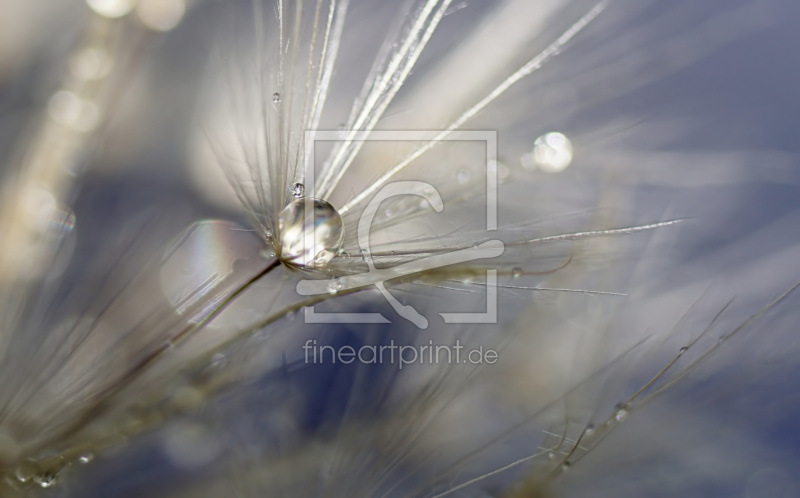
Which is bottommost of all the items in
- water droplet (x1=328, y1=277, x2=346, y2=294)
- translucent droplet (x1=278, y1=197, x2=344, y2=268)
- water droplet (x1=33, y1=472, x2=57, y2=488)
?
water droplet (x1=33, y1=472, x2=57, y2=488)

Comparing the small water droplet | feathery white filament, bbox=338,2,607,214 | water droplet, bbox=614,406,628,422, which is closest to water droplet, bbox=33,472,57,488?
the small water droplet

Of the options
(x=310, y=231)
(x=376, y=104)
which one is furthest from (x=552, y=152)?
(x=310, y=231)

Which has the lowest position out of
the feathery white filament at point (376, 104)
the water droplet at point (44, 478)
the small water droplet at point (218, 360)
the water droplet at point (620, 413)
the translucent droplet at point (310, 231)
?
the water droplet at point (44, 478)

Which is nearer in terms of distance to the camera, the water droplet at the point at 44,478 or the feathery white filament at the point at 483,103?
the water droplet at the point at 44,478

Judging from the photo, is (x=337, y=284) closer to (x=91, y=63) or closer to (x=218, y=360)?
(x=218, y=360)

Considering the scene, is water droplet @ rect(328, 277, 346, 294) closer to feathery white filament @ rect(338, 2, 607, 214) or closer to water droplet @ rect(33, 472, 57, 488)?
feathery white filament @ rect(338, 2, 607, 214)

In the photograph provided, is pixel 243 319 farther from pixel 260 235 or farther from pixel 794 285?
pixel 794 285

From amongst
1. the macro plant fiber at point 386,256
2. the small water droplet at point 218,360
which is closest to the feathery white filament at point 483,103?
the macro plant fiber at point 386,256

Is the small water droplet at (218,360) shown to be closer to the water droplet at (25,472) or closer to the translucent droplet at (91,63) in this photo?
the water droplet at (25,472)
